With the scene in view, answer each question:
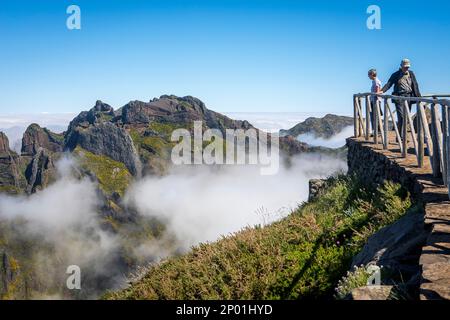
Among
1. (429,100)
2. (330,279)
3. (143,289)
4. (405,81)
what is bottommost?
(143,289)

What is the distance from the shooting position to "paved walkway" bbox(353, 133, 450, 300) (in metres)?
4.52

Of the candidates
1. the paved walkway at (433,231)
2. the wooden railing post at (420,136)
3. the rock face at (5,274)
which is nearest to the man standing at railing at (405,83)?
the paved walkway at (433,231)

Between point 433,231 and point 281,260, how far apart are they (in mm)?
4251

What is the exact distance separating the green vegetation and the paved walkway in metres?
0.64

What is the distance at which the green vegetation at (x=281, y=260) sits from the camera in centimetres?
891

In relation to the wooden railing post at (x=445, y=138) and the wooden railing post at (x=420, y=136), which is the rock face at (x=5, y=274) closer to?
the wooden railing post at (x=420, y=136)

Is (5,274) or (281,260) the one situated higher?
(281,260)

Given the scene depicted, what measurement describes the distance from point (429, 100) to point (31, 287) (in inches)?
7870

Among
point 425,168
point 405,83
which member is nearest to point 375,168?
point 405,83

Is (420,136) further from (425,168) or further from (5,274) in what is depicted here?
(5,274)

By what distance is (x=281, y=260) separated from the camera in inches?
384
